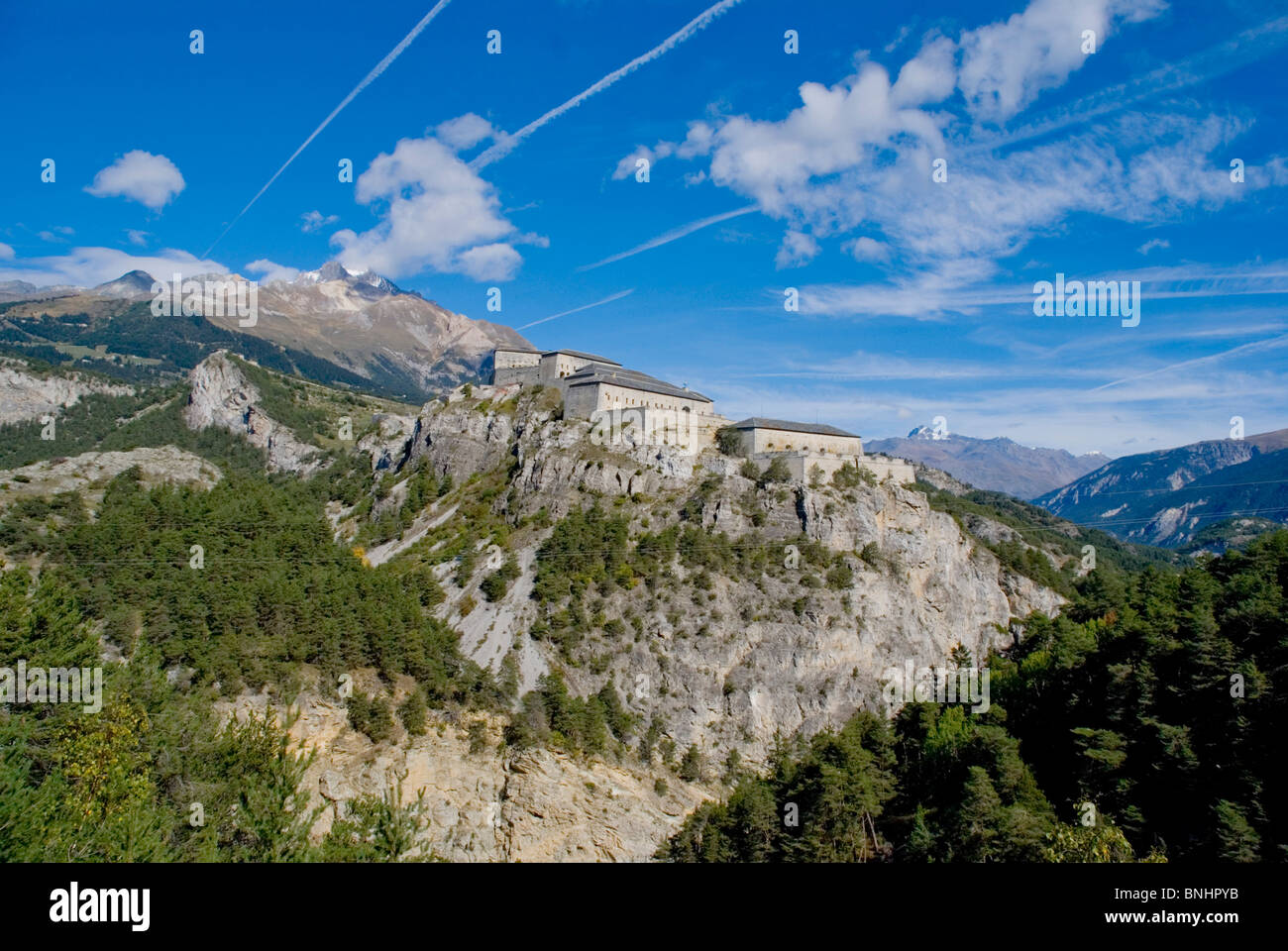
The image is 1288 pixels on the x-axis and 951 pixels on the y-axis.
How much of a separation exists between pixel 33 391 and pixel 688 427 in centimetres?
16969

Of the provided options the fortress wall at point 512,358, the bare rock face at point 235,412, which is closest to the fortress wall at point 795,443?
the fortress wall at point 512,358

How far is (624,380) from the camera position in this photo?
3024 inches

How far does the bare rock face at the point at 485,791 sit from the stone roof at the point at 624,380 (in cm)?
3801

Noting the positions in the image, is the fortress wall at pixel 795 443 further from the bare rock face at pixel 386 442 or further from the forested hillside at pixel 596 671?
the bare rock face at pixel 386 442

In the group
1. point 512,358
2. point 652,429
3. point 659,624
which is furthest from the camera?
point 512,358

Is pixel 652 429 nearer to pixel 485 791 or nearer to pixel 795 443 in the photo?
pixel 795 443

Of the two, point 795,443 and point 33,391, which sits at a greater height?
point 33,391

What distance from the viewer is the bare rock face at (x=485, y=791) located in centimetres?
3994

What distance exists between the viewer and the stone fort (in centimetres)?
7300

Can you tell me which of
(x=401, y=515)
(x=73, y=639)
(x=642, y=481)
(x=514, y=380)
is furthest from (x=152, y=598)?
(x=514, y=380)

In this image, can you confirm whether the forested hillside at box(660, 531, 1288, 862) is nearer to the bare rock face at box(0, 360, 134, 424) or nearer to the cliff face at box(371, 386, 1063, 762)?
the cliff face at box(371, 386, 1063, 762)

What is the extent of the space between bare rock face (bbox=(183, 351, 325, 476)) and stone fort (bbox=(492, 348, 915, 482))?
83407 mm

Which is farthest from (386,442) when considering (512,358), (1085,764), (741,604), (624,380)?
(1085,764)

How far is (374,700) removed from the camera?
44219 millimetres
